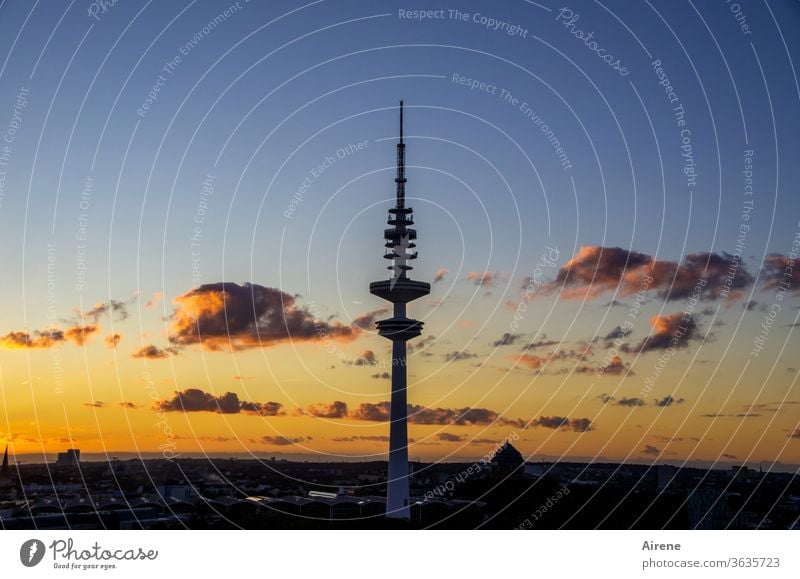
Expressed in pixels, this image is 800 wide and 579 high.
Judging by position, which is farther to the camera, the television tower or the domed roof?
the television tower

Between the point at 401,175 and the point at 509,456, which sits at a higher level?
the point at 401,175

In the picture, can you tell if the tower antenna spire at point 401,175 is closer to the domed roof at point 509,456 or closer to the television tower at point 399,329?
the television tower at point 399,329

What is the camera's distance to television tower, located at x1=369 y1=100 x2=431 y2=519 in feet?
286

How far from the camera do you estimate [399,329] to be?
3492 inches

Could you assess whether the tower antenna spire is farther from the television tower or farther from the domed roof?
the domed roof

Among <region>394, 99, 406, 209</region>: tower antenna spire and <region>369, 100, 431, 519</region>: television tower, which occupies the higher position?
<region>394, 99, 406, 209</region>: tower antenna spire

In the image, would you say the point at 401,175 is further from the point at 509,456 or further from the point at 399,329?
the point at 509,456

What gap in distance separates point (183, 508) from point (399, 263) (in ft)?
143

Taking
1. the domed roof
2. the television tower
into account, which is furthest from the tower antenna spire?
the domed roof

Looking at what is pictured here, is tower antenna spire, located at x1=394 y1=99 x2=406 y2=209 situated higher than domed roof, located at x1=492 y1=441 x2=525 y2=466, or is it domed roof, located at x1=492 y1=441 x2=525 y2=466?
tower antenna spire, located at x1=394 y1=99 x2=406 y2=209

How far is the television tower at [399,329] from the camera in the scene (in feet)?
286

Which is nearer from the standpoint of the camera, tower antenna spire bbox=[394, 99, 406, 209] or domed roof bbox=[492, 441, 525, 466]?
domed roof bbox=[492, 441, 525, 466]

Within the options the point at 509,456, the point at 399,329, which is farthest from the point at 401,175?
the point at 509,456
